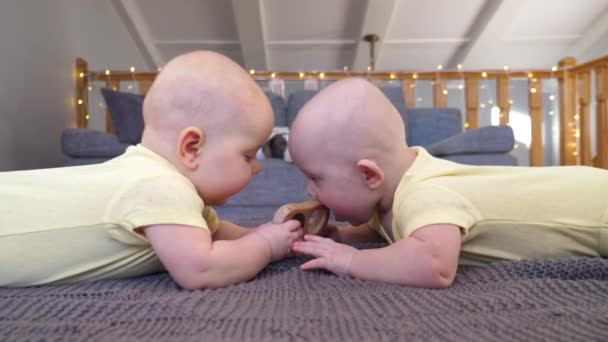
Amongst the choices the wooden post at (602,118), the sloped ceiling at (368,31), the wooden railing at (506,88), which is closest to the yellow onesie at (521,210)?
the wooden post at (602,118)

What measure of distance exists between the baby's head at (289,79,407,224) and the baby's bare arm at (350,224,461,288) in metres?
0.16

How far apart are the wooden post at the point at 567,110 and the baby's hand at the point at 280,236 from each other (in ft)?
11.3

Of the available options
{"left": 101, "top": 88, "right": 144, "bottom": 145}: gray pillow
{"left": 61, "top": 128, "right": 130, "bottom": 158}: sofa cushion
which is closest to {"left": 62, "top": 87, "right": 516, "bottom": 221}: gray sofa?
{"left": 61, "top": 128, "right": 130, "bottom": 158}: sofa cushion

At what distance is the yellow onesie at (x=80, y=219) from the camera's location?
701 mm

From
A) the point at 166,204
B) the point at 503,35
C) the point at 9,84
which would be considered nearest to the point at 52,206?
the point at 166,204

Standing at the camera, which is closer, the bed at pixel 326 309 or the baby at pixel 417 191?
the bed at pixel 326 309

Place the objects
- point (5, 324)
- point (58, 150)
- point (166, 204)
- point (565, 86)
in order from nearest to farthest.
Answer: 1. point (5, 324)
2. point (166, 204)
3. point (58, 150)
4. point (565, 86)

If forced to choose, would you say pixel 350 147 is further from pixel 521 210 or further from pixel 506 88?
pixel 506 88

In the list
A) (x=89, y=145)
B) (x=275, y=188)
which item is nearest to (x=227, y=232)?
(x=275, y=188)

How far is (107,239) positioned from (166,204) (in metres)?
0.13

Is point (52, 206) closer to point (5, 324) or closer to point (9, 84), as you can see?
point (5, 324)

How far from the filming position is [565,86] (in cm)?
359

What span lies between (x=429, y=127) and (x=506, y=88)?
0.90 m

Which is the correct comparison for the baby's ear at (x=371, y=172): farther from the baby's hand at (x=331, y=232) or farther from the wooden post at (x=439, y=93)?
the wooden post at (x=439, y=93)
